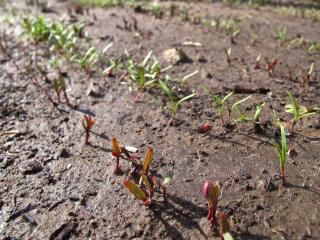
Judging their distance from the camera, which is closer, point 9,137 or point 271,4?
point 9,137

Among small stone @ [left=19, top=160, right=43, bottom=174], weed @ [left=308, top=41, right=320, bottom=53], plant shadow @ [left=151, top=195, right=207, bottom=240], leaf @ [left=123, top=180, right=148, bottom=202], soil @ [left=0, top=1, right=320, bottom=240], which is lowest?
weed @ [left=308, top=41, right=320, bottom=53]

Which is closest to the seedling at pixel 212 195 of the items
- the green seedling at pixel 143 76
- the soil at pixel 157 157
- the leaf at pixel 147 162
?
the soil at pixel 157 157

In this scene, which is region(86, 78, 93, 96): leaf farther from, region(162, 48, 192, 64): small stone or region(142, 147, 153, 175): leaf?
region(142, 147, 153, 175): leaf

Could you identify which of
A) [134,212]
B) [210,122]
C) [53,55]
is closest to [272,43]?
[210,122]

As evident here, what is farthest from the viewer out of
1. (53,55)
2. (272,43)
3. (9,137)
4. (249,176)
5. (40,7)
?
(40,7)

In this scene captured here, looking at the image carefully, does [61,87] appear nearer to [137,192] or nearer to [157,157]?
[157,157]

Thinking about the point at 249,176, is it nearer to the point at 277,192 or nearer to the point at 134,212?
the point at 277,192

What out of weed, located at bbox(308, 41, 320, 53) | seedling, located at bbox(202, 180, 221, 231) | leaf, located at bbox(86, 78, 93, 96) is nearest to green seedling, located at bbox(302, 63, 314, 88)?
weed, located at bbox(308, 41, 320, 53)

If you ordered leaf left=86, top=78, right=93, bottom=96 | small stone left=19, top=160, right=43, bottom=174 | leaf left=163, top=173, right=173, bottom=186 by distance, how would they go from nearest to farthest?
leaf left=163, top=173, right=173, bottom=186
small stone left=19, top=160, right=43, bottom=174
leaf left=86, top=78, right=93, bottom=96
